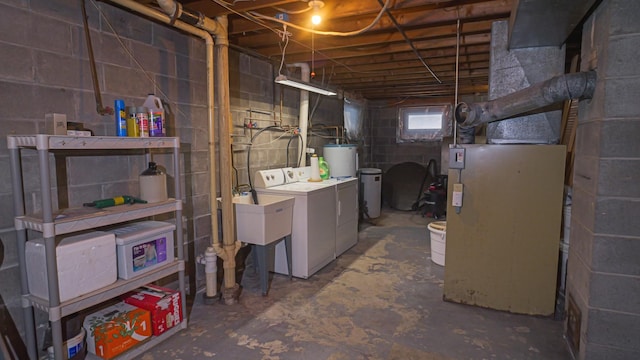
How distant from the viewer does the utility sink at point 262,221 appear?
2.87 m

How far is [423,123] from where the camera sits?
22.8ft

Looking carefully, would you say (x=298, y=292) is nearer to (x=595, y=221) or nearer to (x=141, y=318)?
(x=141, y=318)

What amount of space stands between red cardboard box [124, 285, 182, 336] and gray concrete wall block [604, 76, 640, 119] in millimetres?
2670

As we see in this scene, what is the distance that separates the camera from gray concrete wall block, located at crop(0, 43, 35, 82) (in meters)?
1.77

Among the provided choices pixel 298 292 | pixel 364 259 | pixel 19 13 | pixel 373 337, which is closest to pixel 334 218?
pixel 364 259

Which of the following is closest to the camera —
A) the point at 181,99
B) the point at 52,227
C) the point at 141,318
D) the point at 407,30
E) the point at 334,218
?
the point at 52,227

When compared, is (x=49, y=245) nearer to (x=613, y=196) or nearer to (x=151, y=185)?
(x=151, y=185)

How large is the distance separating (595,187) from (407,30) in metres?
1.79

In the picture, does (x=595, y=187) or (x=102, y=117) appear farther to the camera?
(x=102, y=117)

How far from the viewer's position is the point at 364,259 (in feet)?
12.6

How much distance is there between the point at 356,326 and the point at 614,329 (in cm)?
142

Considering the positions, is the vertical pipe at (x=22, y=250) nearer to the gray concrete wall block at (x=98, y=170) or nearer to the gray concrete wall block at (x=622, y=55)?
the gray concrete wall block at (x=98, y=170)

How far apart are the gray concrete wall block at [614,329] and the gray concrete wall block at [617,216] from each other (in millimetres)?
428

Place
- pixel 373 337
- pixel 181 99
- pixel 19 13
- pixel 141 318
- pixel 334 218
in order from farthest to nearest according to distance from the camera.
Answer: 1. pixel 334 218
2. pixel 181 99
3. pixel 373 337
4. pixel 141 318
5. pixel 19 13
